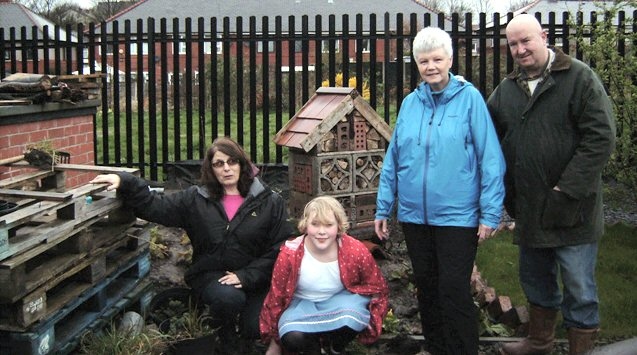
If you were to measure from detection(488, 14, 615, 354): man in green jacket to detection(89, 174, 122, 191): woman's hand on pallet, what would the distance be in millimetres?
2065

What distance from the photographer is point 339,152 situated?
597 centimetres

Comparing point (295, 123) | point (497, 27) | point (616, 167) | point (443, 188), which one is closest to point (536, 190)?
point (443, 188)

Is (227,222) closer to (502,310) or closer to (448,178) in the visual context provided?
(448,178)

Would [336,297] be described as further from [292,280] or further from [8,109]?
[8,109]

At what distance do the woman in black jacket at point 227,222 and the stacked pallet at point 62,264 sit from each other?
9.5 inches

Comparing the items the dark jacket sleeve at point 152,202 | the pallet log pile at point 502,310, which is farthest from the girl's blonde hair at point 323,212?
the pallet log pile at point 502,310

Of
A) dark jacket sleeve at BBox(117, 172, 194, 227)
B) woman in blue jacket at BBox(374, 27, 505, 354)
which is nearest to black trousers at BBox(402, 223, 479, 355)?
woman in blue jacket at BBox(374, 27, 505, 354)

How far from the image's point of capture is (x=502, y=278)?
6086mm

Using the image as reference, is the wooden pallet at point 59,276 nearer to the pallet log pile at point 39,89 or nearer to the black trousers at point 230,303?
the black trousers at point 230,303

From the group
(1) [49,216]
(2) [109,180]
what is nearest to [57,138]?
(1) [49,216]

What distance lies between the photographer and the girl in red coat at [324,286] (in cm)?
417

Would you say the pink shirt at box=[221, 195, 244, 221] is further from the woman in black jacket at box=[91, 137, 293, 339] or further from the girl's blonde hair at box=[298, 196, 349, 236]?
the girl's blonde hair at box=[298, 196, 349, 236]

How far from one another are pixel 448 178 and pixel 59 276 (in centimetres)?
194

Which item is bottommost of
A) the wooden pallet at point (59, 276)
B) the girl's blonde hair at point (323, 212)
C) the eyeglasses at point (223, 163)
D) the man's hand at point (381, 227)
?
the wooden pallet at point (59, 276)
